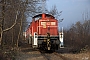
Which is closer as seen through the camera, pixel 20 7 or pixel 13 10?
pixel 20 7

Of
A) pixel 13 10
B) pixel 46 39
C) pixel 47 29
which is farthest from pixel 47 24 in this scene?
pixel 13 10

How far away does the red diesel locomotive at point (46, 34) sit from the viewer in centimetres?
2077

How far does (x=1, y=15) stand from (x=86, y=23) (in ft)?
89.4

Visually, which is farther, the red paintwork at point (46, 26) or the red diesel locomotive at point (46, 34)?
the red paintwork at point (46, 26)

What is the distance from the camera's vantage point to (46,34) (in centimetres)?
2166

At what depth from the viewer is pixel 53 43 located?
68.3 ft

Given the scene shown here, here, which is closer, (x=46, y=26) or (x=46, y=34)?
(x=46, y=34)

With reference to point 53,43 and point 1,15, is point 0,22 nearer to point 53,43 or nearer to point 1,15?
point 1,15

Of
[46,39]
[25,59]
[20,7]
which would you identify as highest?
[20,7]

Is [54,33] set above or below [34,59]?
above

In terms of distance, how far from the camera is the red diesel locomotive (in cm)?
2077

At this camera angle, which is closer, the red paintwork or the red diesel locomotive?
the red diesel locomotive

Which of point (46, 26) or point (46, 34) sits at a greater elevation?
point (46, 26)

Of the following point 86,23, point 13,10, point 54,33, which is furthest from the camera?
point 86,23
